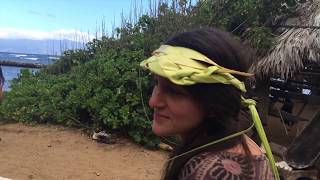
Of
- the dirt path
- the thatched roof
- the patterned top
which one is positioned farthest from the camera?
the thatched roof

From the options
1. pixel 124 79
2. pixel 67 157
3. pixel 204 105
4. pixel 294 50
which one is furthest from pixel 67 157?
pixel 204 105

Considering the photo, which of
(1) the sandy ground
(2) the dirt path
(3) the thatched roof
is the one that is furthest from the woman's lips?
(3) the thatched roof

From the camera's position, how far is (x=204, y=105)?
1191 mm

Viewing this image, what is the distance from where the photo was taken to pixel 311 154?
6.06 m

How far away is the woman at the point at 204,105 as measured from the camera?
3.79 feet

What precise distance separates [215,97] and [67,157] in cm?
522

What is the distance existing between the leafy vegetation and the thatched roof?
0.24 m

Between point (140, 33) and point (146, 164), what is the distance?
2.97 metres

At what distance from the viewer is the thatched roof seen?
277 inches

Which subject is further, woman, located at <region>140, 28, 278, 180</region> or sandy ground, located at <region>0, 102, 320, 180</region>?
sandy ground, located at <region>0, 102, 320, 180</region>

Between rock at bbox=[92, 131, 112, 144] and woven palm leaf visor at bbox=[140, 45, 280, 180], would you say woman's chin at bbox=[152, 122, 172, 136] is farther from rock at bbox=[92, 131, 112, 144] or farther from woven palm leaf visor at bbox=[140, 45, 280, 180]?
rock at bbox=[92, 131, 112, 144]

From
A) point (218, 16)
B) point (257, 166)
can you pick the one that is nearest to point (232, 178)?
point (257, 166)

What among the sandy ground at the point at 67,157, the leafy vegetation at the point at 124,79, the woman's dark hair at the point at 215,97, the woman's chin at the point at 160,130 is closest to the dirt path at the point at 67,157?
the sandy ground at the point at 67,157

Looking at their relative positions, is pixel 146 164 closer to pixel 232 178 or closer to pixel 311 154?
pixel 311 154
